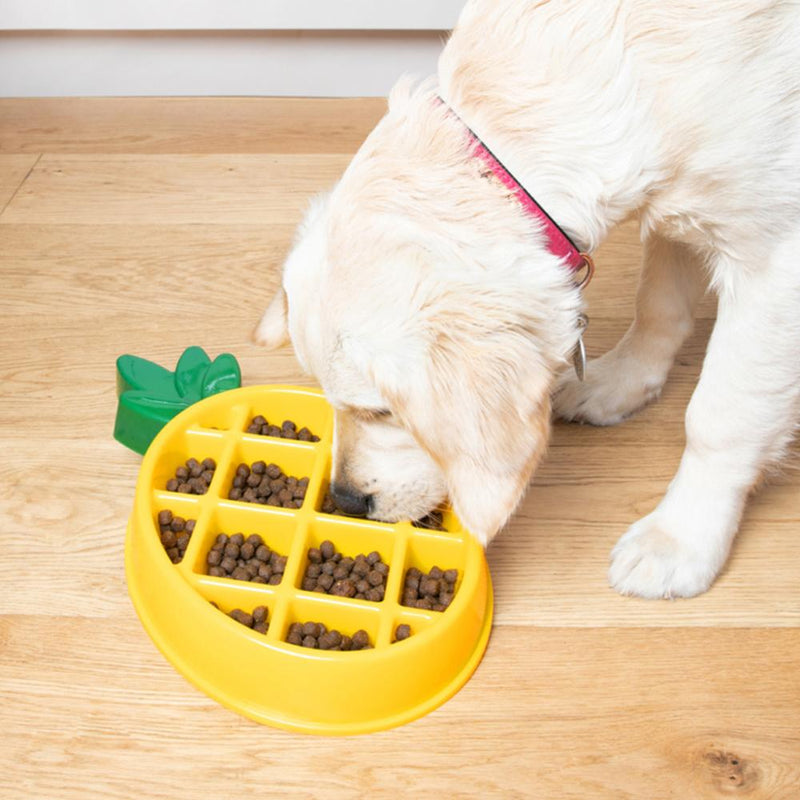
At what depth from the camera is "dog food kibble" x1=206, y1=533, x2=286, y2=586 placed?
1401mm

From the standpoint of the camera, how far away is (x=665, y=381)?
185 cm

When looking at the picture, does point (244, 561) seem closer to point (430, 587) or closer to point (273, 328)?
point (430, 587)

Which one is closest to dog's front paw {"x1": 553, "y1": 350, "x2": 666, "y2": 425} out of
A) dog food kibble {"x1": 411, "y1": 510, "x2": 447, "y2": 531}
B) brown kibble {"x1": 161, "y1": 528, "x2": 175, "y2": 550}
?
dog food kibble {"x1": 411, "y1": 510, "x2": 447, "y2": 531}

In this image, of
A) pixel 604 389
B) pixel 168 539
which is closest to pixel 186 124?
pixel 604 389

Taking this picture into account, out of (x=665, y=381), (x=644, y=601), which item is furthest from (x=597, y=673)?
(x=665, y=381)

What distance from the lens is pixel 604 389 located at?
5.89 feet

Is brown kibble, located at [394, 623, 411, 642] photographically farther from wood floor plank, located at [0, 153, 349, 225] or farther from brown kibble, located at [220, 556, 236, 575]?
wood floor plank, located at [0, 153, 349, 225]

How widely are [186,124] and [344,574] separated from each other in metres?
1.80

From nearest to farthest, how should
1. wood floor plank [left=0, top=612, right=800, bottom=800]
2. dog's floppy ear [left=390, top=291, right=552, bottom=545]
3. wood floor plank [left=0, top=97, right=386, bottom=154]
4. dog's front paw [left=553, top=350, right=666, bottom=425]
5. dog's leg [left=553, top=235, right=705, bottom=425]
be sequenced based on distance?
dog's floppy ear [left=390, top=291, right=552, bottom=545]
wood floor plank [left=0, top=612, right=800, bottom=800]
dog's leg [left=553, top=235, right=705, bottom=425]
dog's front paw [left=553, top=350, right=666, bottom=425]
wood floor plank [left=0, top=97, right=386, bottom=154]

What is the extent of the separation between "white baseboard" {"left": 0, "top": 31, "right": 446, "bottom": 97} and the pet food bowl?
168 cm

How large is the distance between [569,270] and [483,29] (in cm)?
32

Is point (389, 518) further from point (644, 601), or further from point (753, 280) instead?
point (753, 280)

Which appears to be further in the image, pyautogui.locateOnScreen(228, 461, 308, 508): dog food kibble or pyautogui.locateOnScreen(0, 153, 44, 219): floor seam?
pyautogui.locateOnScreen(0, 153, 44, 219): floor seam

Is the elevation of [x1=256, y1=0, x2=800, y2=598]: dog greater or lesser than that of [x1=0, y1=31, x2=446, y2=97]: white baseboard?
greater
